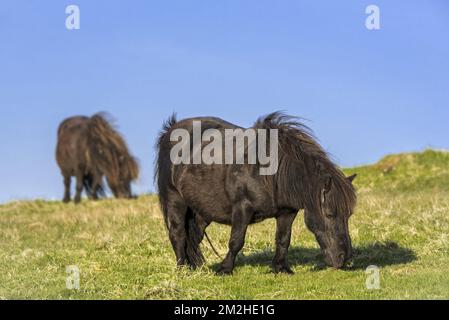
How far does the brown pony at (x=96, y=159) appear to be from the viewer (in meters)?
25.8

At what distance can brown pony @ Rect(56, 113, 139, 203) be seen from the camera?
2575cm

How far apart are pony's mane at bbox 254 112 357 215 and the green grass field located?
3.45ft

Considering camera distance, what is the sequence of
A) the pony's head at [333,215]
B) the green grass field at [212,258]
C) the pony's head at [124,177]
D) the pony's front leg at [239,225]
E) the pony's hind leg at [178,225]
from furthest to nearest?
the pony's head at [124,177] < the pony's hind leg at [178,225] < the pony's front leg at [239,225] < the pony's head at [333,215] < the green grass field at [212,258]

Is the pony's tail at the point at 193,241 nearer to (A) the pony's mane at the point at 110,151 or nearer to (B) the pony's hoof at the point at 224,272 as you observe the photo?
(B) the pony's hoof at the point at 224,272

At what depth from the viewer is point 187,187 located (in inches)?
390

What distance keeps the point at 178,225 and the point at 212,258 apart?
128cm

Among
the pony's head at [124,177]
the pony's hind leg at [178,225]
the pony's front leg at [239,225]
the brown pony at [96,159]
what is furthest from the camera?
the brown pony at [96,159]

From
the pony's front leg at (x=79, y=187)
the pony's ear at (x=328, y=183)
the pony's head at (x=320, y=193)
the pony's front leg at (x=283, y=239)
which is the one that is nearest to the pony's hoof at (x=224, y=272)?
the pony's front leg at (x=283, y=239)

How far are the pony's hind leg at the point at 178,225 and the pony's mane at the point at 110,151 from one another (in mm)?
15639

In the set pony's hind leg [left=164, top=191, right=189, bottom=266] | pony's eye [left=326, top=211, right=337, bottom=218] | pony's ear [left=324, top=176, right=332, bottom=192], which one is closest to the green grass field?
pony's hind leg [left=164, top=191, right=189, bottom=266]

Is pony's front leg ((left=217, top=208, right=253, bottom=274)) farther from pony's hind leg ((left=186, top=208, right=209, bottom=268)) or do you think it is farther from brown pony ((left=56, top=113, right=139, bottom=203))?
brown pony ((left=56, top=113, right=139, bottom=203))

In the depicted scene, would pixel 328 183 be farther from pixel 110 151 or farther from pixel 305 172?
pixel 110 151

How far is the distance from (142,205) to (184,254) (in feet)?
32.1

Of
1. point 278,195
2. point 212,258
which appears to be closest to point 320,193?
point 278,195
